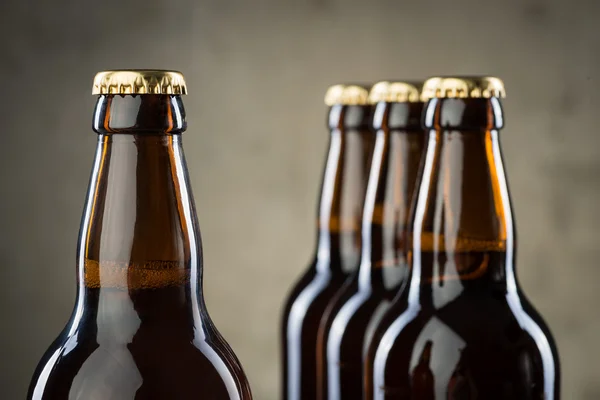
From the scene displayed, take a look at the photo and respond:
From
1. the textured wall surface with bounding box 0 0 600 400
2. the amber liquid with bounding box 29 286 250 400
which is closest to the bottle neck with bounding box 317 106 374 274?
the amber liquid with bounding box 29 286 250 400

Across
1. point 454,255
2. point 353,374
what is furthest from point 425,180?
point 353,374

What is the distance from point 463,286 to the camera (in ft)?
1.83

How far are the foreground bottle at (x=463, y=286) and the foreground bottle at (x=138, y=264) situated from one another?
127 millimetres

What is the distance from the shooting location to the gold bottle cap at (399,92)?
2.19ft

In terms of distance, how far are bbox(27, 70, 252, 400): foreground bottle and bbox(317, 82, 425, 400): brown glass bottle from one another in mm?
227

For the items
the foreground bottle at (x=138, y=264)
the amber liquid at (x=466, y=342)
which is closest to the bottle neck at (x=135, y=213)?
the foreground bottle at (x=138, y=264)

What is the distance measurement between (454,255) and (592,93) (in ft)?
2.17

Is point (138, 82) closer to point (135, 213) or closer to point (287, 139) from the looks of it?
point (135, 213)

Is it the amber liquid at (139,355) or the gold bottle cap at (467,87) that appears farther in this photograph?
the gold bottle cap at (467,87)

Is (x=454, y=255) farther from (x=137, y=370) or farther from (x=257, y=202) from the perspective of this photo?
(x=257, y=202)

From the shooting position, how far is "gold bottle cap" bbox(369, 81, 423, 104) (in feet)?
2.19

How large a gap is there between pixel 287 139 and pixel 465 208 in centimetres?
63

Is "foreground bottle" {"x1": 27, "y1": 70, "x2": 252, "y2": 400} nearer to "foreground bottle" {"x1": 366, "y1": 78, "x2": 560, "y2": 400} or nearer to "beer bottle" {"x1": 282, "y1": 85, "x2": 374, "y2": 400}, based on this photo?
"foreground bottle" {"x1": 366, "y1": 78, "x2": 560, "y2": 400}

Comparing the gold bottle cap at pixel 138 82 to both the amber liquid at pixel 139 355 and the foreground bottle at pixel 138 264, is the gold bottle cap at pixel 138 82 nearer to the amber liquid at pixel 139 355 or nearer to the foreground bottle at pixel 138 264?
the foreground bottle at pixel 138 264
